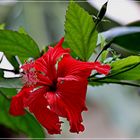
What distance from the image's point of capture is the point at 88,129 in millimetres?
1744

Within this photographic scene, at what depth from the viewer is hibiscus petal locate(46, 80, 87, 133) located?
1.26 ft

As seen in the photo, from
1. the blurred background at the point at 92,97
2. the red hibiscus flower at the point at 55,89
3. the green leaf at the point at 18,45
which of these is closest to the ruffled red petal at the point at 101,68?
the red hibiscus flower at the point at 55,89

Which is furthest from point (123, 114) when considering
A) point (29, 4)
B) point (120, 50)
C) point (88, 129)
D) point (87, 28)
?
point (87, 28)

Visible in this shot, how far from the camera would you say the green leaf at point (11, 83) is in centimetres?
43

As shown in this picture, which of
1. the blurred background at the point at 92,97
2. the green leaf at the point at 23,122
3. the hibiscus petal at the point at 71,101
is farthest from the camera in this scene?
the blurred background at the point at 92,97

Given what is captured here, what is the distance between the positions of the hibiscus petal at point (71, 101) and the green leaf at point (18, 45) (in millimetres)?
112

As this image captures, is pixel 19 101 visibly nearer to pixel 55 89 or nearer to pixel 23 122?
pixel 55 89

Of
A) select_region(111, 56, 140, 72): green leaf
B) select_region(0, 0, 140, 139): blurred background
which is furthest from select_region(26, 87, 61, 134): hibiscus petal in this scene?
select_region(0, 0, 140, 139): blurred background

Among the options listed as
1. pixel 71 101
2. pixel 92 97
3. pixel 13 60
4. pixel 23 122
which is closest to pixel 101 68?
pixel 71 101

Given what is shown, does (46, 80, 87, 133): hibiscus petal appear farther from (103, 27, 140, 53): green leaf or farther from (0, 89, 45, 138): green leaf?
(0, 89, 45, 138): green leaf

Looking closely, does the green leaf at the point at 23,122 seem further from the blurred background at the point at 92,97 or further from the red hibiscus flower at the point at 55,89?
the blurred background at the point at 92,97

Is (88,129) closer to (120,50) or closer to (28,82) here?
(120,50)

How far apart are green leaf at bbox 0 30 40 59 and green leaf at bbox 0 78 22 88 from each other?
0.06 metres

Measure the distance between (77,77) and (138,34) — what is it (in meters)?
0.21
